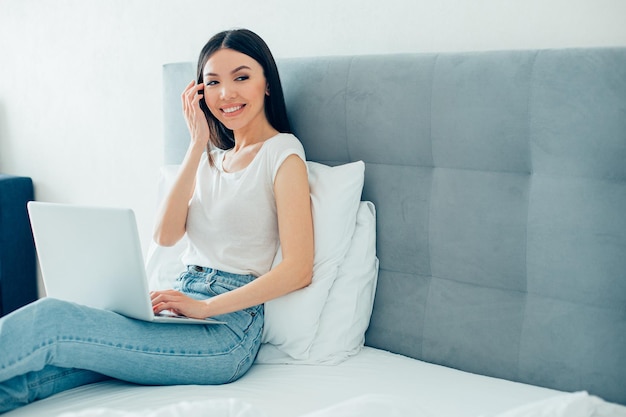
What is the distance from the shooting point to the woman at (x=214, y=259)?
1397 mm

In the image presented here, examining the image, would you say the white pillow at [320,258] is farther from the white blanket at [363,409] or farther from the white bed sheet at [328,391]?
the white blanket at [363,409]

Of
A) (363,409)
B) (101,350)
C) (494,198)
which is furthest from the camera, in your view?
(494,198)

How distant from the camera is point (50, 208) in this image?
1.47m

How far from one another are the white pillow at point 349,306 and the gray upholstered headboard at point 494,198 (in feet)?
0.12

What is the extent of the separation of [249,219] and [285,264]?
0.16 m

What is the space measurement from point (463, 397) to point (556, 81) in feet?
2.19

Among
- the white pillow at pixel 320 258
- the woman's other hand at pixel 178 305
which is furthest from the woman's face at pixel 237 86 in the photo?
the woman's other hand at pixel 178 305

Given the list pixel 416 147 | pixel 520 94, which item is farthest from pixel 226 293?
pixel 520 94

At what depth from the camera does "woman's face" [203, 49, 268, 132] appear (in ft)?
5.80

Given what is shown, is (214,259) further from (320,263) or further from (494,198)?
(494,198)

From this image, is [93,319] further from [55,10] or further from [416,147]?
[55,10]

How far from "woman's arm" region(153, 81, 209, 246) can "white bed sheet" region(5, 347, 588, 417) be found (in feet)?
1.39

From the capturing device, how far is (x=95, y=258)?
146 centimetres

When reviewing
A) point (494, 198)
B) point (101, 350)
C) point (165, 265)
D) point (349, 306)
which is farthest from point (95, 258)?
point (494, 198)
